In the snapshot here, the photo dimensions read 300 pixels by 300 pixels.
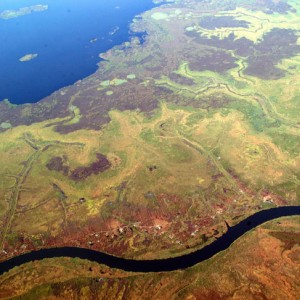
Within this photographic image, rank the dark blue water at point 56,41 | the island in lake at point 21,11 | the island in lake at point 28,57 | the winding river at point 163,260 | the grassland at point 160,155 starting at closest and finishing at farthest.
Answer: the winding river at point 163,260 → the grassland at point 160,155 → the dark blue water at point 56,41 → the island in lake at point 28,57 → the island in lake at point 21,11

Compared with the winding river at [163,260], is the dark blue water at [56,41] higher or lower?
higher

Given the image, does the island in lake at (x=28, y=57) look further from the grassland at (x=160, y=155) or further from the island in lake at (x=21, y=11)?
the island in lake at (x=21, y=11)

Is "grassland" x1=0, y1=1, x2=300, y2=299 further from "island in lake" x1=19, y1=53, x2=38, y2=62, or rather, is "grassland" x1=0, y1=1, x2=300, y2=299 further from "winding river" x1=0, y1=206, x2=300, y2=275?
"island in lake" x1=19, y1=53, x2=38, y2=62

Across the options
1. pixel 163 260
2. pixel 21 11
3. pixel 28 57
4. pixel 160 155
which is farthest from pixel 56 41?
pixel 163 260

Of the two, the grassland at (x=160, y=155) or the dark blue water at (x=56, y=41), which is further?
the dark blue water at (x=56, y=41)

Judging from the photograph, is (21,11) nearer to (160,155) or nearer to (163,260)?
(160,155)

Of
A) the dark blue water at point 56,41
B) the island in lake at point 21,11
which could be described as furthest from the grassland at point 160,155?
the island in lake at point 21,11

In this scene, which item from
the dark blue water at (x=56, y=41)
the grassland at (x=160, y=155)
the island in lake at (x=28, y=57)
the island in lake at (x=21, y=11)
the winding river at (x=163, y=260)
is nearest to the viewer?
the winding river at (x=163, y=260)
